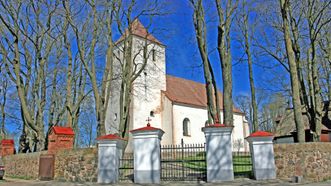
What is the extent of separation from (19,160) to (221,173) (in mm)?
A: 12722

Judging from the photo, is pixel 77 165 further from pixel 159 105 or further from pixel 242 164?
pixel 159 105

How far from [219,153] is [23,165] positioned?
11847 millimetres

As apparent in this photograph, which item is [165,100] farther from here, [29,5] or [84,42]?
[29,5]

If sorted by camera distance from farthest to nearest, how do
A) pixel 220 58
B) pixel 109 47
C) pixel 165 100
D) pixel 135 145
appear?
pixel 165 100
pixel 109 47
pixel 220 58
pixel 135 145

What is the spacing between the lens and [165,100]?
35031mm

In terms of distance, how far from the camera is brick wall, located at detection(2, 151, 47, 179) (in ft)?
53.6

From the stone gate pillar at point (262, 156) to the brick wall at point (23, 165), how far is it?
9730 millimetres

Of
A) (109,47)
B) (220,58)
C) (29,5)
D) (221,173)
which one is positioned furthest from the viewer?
(29,5)

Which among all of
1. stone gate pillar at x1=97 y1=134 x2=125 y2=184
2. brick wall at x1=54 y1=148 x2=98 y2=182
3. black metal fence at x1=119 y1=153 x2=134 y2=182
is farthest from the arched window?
stone gate pillar at x1=97 y1=134 x2=125 y2=184

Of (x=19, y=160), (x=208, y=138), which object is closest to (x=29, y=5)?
(x=19, y=160)

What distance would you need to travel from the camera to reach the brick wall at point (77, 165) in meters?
12.9

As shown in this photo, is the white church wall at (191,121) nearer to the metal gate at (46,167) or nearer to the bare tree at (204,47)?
the bare tree at (204,47)

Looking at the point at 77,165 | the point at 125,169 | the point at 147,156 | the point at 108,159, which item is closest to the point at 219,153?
the point at 147,156

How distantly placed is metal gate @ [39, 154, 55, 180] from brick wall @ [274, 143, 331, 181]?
31.6ft
